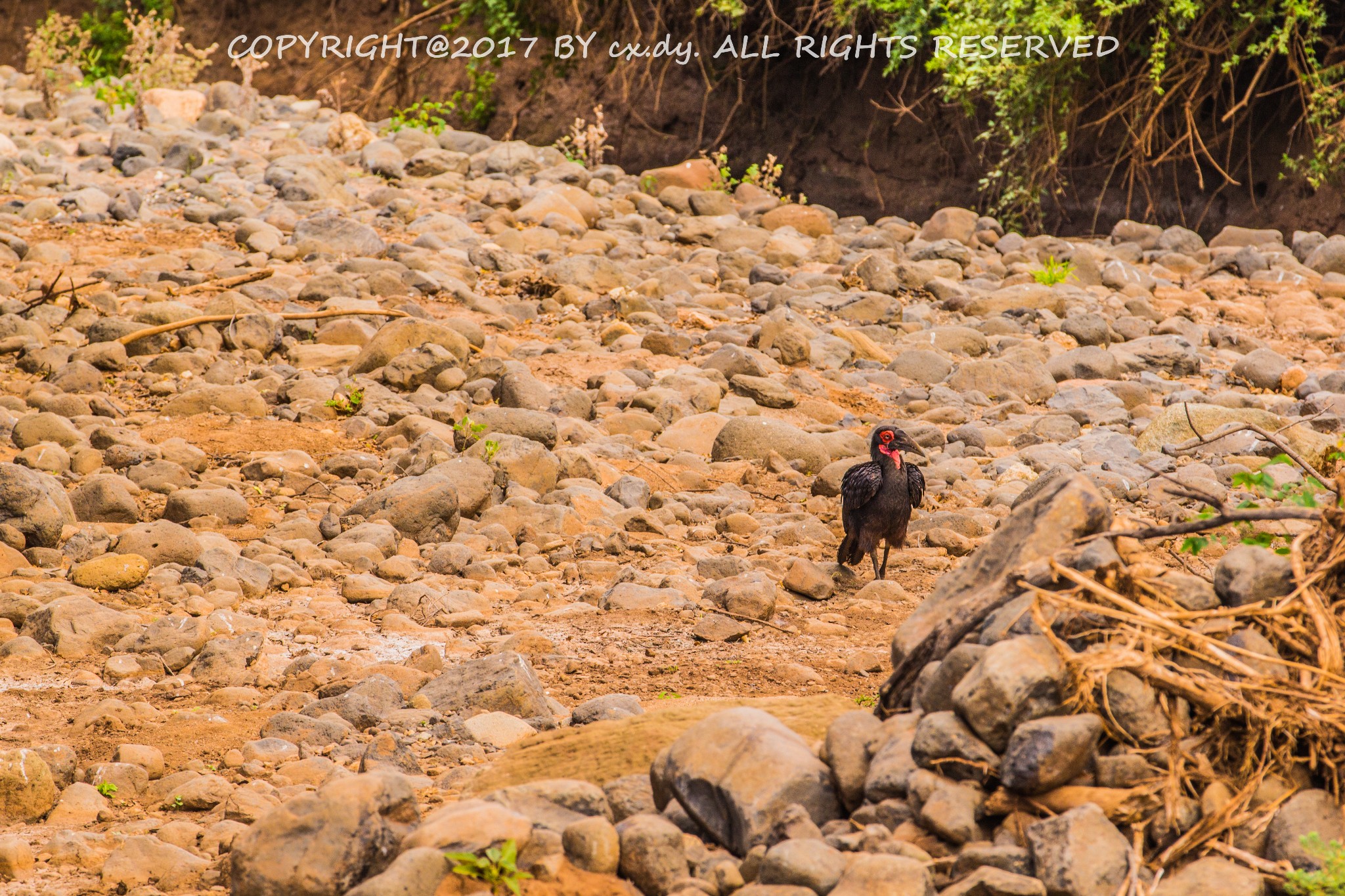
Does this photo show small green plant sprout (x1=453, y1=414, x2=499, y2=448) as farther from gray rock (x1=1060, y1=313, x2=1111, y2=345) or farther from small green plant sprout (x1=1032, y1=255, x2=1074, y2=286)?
small green plant sprout (x1=1032, y1=255, x2=1074, y2=286)

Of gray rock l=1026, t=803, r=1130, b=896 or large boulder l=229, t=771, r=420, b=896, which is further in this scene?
large boulder l=229, t=771, r=420, b=896

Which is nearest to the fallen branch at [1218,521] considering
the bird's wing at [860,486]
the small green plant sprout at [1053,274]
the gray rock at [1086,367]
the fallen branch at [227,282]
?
the bird's wing at [860,486]

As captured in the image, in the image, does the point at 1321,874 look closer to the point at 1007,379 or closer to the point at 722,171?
the point at 1007,379

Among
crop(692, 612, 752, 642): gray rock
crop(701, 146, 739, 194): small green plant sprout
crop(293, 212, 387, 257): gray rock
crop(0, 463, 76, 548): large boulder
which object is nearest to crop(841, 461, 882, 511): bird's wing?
crop(692, 612, 752, 642): gray rock

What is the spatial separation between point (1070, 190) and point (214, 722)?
Result: 11.4 meters

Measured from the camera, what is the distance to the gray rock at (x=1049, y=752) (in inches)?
85.2

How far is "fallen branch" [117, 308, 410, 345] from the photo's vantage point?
7.37 meters

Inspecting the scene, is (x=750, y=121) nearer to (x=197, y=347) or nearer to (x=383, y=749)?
(x=197, y=347)

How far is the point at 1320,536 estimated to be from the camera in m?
2.42

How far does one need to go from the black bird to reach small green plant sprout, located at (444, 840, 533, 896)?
3.28 metres

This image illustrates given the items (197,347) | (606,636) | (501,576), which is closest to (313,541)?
(501,576)

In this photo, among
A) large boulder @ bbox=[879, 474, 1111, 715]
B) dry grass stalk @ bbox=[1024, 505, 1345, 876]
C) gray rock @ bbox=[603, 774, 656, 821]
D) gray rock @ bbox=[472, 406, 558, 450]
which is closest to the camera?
dry grass stalk @ bbox=[1024, 505, 1345, 876]

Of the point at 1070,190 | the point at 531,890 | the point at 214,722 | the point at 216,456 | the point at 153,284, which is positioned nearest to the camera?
the point at 531,890

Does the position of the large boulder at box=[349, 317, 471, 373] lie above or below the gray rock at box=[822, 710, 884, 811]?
above
